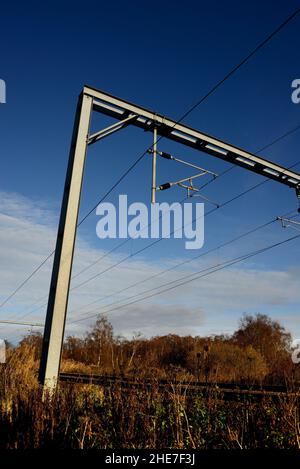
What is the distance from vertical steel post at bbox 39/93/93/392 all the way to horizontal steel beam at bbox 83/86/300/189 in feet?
2.35

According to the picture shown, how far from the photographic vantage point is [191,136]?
11.4 metres

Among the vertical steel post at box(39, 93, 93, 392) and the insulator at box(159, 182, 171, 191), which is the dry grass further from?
the insulator at box(159, 182, 171, 191)

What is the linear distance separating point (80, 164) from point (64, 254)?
238 cm

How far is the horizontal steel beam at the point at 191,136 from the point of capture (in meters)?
10.0

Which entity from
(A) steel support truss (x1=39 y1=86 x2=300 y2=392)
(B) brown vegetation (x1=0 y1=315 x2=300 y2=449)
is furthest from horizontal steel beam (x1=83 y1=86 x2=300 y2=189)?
(B) brown vegetation (x1=0 y1=315 x2=300 y2=449)

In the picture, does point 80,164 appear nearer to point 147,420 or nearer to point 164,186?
point 164,186

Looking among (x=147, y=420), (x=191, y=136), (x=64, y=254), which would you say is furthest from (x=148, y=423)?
(x=191, y=136)

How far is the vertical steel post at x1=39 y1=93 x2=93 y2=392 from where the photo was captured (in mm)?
7199

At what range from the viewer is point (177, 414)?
3771mm

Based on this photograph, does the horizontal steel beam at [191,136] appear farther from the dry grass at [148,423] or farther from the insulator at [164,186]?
the dry grass at [148,423]

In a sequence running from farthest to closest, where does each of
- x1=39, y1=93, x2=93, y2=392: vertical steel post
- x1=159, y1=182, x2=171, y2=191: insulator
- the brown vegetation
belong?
1. x1=159, y1=182, x2=171, y2=191: insulator
2. x1=39, y1=93, x2=93, y2=392: vertical steel post
3. the brown vegetation

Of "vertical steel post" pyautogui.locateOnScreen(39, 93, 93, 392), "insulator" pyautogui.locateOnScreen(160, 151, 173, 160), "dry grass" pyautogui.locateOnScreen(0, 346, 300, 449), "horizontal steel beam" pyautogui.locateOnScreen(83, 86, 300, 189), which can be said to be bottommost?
"dry grass" pyautogui.locateOnScreen(0, 346, 300, 449)
